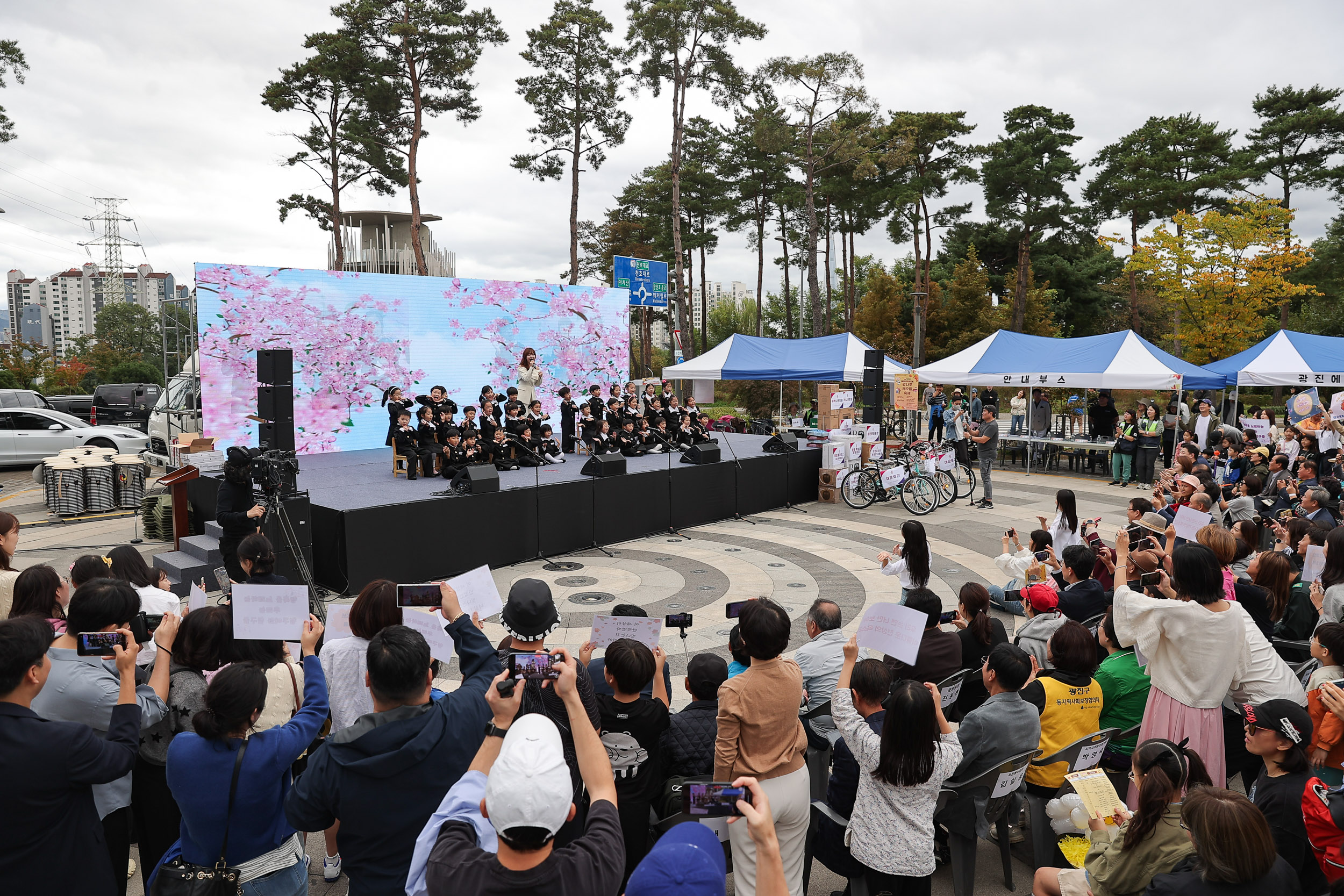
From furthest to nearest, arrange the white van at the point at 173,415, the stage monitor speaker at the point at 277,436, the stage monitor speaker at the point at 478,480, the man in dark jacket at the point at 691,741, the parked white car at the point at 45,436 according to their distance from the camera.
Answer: the parked white car at the point at 45,436
the white van at the point at 173,415
the stage monitor speaker at the point at 478,480
the stage monitor speaker at the point at 277,436
the man in dark jacket at the point at 691,741

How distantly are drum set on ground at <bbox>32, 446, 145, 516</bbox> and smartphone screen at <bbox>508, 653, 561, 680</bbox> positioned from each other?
13423 millimetres

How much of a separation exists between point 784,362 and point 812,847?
1868 centimetres

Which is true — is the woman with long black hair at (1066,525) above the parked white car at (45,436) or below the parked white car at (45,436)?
below

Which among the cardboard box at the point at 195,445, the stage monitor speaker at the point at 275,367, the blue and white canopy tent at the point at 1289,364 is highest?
the blue and white canopy tent at the point at 1289,364

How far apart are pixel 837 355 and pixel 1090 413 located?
6136 mm

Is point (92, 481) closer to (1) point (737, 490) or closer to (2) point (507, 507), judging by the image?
(2) point (507, 507)

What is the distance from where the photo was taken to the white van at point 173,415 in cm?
1435

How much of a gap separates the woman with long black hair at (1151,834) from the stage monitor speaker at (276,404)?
27.1 ft

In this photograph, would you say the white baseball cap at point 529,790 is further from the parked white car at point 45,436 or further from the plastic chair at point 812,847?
the parked white car at point 45,436

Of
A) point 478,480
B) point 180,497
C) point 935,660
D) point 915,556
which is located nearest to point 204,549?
point 180,497

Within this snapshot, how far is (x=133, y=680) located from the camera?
2602 mm

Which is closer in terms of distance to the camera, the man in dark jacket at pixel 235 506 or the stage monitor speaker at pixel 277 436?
the man in dark jacket at pixel 235 506

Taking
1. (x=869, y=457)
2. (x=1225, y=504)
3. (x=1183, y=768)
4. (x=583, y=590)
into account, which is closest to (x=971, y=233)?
(x=869, y=457)

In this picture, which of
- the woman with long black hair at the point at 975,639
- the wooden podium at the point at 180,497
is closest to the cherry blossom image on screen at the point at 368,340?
the wooden podium at the point at 180,497
